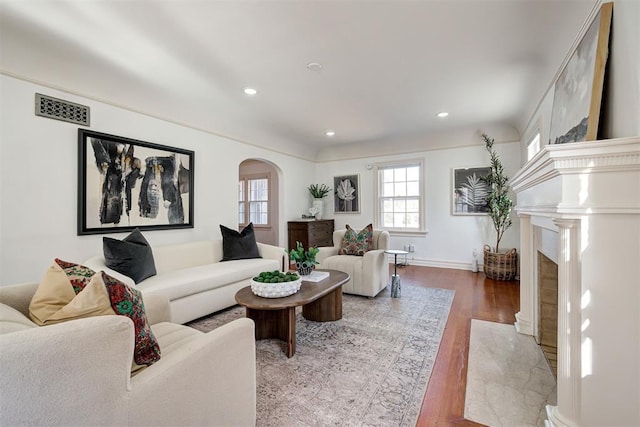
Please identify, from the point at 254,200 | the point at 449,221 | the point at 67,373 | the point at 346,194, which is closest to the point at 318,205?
the point at 346,194

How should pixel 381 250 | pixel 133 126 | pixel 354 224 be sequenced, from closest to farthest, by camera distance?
pixel 133 126
pixel 381 250
pixel 354 224

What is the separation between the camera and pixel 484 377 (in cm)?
188

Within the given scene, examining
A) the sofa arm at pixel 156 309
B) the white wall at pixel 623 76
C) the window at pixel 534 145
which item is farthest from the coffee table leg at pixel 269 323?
the window at pixel 534 145

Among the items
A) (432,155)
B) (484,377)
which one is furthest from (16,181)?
(432,155)

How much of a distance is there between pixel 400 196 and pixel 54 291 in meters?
5.61

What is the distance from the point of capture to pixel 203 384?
3.63ft

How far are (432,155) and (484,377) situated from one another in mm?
4425

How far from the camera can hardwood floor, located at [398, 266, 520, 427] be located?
1591mm

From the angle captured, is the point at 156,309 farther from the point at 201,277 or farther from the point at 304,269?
the point at 304,269

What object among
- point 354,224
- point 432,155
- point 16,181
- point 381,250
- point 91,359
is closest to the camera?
point 91,359

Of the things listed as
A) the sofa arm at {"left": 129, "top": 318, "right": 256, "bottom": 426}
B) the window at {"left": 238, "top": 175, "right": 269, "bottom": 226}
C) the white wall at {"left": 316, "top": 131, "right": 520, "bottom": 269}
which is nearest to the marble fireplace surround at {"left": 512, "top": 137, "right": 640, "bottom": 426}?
the sofa arm at {"left": 129, "top": 318, "right": 256, "bottom": 426}

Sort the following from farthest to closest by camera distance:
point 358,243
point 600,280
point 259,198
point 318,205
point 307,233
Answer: point 259,198 → point 318,205 → point 307,233 → point 358,243 → point 600,280

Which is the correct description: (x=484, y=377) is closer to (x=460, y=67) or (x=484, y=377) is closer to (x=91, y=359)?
(x=91, y=359)

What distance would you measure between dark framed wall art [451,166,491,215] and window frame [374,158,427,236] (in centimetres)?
58
